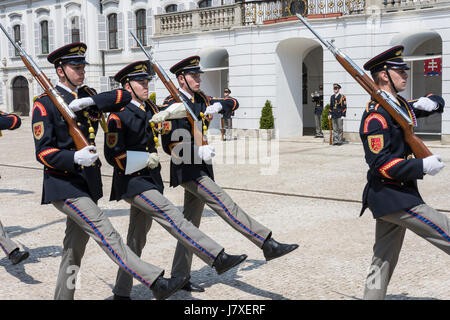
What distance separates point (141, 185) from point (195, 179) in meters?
0.66

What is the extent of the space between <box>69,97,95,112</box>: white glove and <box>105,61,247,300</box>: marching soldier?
1.33ft

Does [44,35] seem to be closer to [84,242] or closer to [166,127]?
[166,127]

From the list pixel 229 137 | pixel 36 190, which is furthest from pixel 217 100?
pixel 229 137

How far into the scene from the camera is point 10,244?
18.7 feet

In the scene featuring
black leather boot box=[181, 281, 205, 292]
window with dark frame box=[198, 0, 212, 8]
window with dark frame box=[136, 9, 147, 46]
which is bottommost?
black leather boot box=[181, 281, 205, 292]

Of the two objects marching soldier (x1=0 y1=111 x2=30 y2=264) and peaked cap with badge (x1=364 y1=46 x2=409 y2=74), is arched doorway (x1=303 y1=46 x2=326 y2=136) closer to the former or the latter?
marching soldier (x1=0 y1=111 x2=30 y2=264)

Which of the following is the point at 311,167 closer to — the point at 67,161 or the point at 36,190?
the point at 36,190

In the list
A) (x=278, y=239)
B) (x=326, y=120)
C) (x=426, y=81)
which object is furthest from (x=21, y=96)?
(x=278, y=239)

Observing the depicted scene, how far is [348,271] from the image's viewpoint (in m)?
5.37

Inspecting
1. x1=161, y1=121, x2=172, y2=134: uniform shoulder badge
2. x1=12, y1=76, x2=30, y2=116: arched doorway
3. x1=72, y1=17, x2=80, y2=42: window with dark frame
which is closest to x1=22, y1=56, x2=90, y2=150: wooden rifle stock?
x1=161, y1=121, x2=172, y2=134: uniform shoulder badge

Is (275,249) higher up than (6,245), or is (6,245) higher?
(275,249)

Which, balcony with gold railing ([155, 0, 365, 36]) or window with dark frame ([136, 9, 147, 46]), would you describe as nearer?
balcony with gold railing ([155, 0, 365, 36])

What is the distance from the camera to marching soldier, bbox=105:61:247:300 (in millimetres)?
4410

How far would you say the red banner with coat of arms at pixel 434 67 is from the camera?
680 inches
